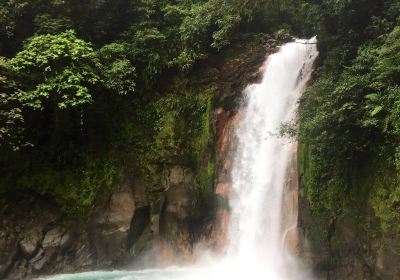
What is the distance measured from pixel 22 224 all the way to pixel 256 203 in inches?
252

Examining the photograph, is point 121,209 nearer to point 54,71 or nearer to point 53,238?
point 53,238

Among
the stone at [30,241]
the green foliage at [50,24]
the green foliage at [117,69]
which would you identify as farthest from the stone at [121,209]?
the green foliage at [50,24]

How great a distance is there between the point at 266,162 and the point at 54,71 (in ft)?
20.7

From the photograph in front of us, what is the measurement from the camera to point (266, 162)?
36.3ft

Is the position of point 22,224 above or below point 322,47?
below

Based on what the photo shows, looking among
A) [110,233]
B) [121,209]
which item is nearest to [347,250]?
[121,209]

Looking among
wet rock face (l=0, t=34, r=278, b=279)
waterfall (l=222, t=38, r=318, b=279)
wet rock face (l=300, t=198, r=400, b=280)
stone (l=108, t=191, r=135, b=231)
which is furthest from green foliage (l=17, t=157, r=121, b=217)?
wet rock face (l=300, t=198, r=400, b=280)

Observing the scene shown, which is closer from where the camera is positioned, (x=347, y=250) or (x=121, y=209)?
(x=347, y=250)

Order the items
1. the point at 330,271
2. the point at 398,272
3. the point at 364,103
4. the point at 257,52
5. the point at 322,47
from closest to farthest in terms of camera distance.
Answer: the point at 398,272, the point at 364,103, the point at 330,271, the point at 322,47, the point at 257,52

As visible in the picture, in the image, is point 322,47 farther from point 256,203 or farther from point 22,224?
point 22,224

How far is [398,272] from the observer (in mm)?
7152

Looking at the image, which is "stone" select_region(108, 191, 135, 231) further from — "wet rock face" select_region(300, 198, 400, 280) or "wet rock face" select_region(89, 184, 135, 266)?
"wet rock face" select_region(300, 198, 400, 280)

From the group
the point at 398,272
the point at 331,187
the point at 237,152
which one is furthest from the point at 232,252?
the point at 398,272

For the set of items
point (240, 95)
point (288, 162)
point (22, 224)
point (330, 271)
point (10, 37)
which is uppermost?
point (10, 37)
